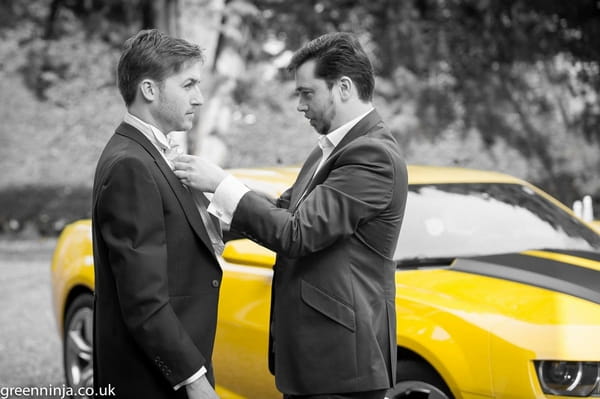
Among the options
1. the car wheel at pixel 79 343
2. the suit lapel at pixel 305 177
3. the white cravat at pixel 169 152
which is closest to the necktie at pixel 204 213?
the white cravat at pixel 169 152

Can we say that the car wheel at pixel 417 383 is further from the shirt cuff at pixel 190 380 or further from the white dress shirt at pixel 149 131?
the white dress shirt at pixel 149 131

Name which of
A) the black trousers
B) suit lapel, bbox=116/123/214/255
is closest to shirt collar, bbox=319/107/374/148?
suit lapel, bbox=116/123/214/255

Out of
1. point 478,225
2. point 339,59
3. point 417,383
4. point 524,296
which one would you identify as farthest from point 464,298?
point 339,59

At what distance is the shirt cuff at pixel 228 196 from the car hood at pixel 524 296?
140 cm

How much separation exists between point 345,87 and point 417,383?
1.50m

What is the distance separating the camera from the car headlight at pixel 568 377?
338 cm

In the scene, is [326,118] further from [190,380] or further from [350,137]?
[190,380]

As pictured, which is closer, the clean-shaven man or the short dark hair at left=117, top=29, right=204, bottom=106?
the clean-shaven man

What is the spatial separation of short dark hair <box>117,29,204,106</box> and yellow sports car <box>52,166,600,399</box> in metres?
1.69

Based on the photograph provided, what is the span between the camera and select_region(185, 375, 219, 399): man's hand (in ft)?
8.09

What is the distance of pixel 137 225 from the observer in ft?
7.91

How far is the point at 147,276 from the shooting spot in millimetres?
2412

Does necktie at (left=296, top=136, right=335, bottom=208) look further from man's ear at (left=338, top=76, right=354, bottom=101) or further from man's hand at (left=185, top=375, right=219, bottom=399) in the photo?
man's hand at (left=185, top=375, right=219, bottom=399)

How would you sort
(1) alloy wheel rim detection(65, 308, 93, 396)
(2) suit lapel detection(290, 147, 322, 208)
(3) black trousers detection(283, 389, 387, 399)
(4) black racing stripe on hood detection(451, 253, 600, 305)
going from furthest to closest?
(1) alloy wheel rim detection(65, 308, 93, 396) → (4) black racing stripe on hood detection(451, 253, 600, 305) → (2) suit lapel detection(290, 147, 322, 208) → (3) black trousers detection(283, 389, 387, 399)
